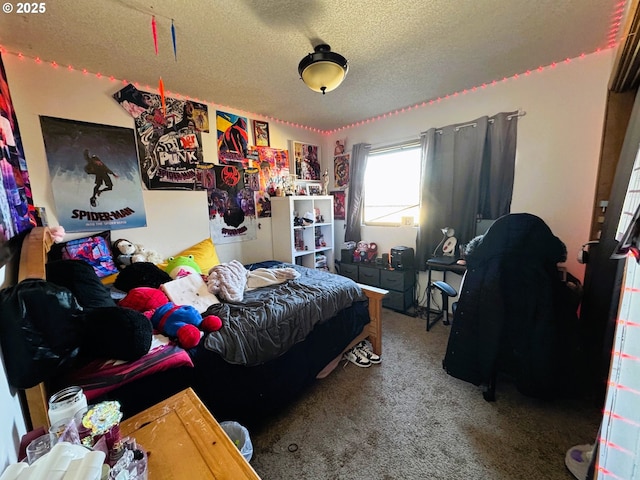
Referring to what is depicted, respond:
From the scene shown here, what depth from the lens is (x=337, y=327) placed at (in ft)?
6.29

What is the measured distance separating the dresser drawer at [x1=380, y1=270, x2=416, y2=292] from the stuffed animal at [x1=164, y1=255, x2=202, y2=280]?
2.07 m

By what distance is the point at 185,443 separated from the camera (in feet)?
2.37

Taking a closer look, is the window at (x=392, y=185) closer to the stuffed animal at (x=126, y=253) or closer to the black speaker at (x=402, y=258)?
the black speaker at (x=402, y=258)

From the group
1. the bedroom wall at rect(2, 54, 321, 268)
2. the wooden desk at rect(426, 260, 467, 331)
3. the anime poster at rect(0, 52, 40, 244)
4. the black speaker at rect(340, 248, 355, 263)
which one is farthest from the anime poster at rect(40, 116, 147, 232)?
Result: the wooden desk at rect(426, 260, 467, 331)

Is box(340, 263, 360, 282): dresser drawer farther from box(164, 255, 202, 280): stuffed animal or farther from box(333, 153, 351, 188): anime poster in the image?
box(164, 255, 202, 280): stuffed animal

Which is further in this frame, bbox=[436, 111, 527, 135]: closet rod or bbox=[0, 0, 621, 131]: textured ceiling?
bbox=[436, 111, 527, 135]: closet rod

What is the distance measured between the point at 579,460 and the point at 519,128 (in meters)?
2.44

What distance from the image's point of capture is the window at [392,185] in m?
3.11

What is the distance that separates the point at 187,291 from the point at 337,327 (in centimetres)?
111

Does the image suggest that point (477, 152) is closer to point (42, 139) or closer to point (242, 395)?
point (242, 395)

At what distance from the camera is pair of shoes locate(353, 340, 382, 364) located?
214cm

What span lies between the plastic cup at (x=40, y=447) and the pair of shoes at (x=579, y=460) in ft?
6.71

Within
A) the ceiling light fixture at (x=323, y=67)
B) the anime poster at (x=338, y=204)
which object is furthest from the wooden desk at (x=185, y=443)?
the anime poster at (x=338, y=204)

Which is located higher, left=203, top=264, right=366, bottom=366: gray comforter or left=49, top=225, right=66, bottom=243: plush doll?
left=49, top=225, right=66, bottom=243: plush doll
